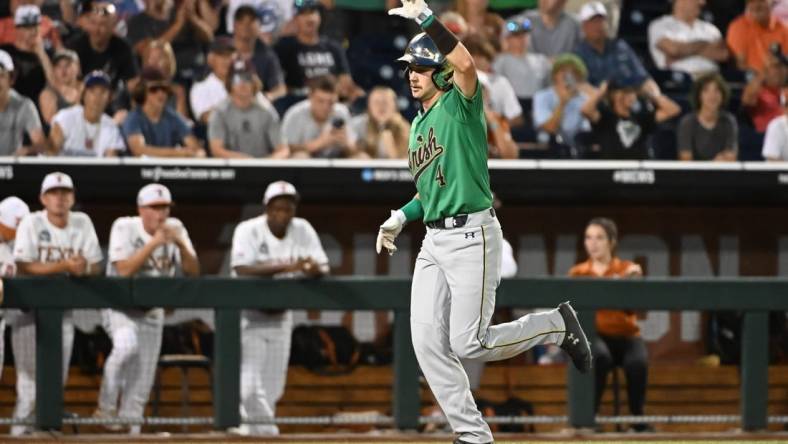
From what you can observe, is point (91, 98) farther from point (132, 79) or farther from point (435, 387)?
point (435, 387)

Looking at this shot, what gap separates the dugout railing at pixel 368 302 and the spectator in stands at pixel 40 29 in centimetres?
267

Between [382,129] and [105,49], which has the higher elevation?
[105,49]

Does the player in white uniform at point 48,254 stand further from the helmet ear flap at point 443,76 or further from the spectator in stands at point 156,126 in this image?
the helmet ear flap at point 443,76

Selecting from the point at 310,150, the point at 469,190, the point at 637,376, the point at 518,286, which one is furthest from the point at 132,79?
the point at 469,190

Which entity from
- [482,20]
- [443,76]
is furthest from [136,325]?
[482,20]

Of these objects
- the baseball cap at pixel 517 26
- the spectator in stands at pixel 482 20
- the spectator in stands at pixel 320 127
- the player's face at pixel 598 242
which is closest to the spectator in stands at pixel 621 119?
the baseball cap at pixel 517 26

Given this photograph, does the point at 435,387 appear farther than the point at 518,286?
No

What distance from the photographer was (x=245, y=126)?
28.9 feet

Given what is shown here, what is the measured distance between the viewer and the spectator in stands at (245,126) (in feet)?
28.7

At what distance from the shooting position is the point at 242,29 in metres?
9.49

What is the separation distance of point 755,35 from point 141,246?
5.32m

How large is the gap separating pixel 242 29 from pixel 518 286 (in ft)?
10.5

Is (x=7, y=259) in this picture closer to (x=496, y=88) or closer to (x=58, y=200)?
(x=58, y=200)

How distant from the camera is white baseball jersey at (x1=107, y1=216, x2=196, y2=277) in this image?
309 inches
